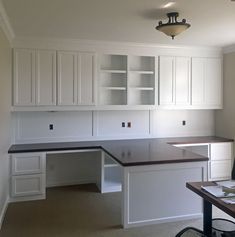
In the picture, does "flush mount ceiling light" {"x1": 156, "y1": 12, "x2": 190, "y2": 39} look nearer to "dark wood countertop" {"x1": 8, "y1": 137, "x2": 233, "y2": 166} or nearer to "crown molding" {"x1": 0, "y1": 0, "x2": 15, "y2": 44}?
"dark wood countertop" {"x1": 8, "y1": 137, "x2": 233, "y2": 166}

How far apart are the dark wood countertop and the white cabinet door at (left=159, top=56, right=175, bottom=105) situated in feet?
2.42

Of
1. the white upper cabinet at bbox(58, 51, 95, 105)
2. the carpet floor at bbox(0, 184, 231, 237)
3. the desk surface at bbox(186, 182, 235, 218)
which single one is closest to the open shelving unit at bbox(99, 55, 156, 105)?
the white upper cabinet at bbox(58, 51, 95, 105)

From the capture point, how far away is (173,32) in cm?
320

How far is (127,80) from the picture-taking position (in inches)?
196

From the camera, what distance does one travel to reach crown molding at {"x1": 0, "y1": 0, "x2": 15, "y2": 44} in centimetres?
309

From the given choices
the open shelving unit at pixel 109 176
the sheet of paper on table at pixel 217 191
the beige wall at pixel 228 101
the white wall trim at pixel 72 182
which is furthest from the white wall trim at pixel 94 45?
the sheet of paper on table at pixel 217 191

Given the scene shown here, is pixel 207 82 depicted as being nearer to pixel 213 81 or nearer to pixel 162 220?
pixel 213 81

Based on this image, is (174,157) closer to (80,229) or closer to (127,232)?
(127,232)

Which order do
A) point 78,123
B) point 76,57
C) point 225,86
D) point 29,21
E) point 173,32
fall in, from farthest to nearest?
1. point 225,86
2. point 78,123
3. point 76,57
4. point 29,21
5. point 173,32

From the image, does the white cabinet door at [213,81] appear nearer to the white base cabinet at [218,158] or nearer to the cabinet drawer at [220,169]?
the white base cabinet at [218,158]

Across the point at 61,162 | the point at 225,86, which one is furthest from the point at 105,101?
the point at 225,86

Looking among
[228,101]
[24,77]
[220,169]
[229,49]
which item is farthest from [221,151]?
[24,77]

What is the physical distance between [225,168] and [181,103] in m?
1.45

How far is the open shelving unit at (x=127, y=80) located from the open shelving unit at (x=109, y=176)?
1024 millimetres
